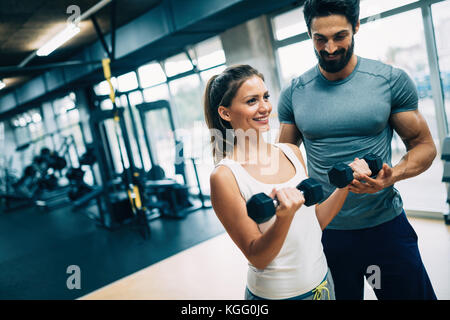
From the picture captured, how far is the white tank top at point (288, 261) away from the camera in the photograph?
3.41 ft

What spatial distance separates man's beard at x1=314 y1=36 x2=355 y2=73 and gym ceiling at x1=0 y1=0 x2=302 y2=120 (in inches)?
95.6

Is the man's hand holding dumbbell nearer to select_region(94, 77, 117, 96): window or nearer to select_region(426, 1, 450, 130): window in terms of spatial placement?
select_region(426, 1, 450, 130): window

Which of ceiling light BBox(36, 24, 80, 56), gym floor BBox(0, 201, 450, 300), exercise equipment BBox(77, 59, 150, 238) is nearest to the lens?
gym floor BBox(0, 201, 450, 300)

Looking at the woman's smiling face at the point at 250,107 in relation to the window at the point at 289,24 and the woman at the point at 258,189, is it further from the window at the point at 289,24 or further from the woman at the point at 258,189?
the window at the point at 289,24

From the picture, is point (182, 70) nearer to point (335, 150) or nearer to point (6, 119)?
point (6, 119)

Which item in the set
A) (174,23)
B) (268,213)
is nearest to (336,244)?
(268,213)

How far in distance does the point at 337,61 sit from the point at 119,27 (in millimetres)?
4814

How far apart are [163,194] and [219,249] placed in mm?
2397

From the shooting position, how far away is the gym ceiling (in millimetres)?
3756

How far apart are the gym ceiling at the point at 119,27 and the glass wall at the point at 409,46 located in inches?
31.4

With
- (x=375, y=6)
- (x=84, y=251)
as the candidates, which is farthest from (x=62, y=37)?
(x=375, y=6)

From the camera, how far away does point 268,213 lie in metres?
0.82

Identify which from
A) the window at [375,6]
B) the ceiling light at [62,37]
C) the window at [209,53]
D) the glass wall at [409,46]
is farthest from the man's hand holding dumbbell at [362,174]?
the window at [209,53]

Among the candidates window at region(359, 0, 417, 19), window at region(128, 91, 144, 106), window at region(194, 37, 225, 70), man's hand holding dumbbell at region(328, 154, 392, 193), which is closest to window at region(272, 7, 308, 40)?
window at region(359, 0, 417, 19)
